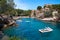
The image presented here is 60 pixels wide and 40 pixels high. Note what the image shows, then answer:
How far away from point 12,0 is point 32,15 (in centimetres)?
7724

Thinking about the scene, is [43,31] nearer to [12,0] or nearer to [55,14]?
[12,0]

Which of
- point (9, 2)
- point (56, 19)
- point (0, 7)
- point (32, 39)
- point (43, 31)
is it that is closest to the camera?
point (32, 39)

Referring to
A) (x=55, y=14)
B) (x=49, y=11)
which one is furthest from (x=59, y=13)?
(x=49, y=11)

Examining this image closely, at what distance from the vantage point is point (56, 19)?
96750 millimetres

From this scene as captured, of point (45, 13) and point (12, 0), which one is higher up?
point (12, 0)

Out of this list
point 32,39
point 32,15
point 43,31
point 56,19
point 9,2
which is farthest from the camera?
point 32,15

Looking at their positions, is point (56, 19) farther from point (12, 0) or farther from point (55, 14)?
point (12, 0)

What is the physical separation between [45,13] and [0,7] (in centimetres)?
5799

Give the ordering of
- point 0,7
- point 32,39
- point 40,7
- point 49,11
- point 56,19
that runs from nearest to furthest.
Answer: point 32,39
point 0,7
point 56,19
point 49,11
point 40,7

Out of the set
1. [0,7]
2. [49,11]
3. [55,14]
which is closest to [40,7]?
[49,11]

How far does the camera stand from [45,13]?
392ft

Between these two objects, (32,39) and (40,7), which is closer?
(32,39)

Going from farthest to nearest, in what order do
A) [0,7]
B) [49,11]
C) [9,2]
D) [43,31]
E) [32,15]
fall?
[32,15] → [49,11] → [9,2] → [0,7] → [43,31]

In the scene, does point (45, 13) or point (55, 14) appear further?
point (45, 13)
